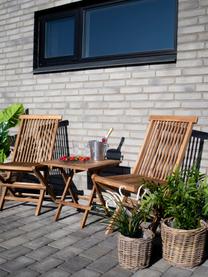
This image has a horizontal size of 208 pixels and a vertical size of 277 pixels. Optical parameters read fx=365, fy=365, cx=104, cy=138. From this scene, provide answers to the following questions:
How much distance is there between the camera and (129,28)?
4.14 m

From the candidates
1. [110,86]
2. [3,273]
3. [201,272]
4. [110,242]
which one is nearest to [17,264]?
[3,273]

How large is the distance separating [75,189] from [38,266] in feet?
6.21

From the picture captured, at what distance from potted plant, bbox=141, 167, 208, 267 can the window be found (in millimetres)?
1500

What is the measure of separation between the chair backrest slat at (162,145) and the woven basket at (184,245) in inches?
31.9

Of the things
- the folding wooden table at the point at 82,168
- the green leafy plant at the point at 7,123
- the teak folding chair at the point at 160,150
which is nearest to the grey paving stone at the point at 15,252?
the folding wooden table at the point at 82,168

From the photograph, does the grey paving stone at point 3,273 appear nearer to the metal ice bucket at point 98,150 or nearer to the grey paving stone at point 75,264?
the grey paving stone at point 75,264

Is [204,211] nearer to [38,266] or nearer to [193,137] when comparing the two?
[193,137]

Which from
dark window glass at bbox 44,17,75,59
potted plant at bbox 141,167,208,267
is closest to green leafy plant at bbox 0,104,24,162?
dark window glass at bbox 44,17,75,59

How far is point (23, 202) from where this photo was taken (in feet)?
14.0

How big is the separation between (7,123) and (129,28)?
1876mm

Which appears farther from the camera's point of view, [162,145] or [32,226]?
[162,145]

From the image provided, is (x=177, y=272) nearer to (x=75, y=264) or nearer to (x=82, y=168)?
(x=75, y=264)

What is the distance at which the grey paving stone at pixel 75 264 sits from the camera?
252cm

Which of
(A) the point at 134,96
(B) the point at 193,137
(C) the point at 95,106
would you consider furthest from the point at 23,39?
(B) the point at 193,137
